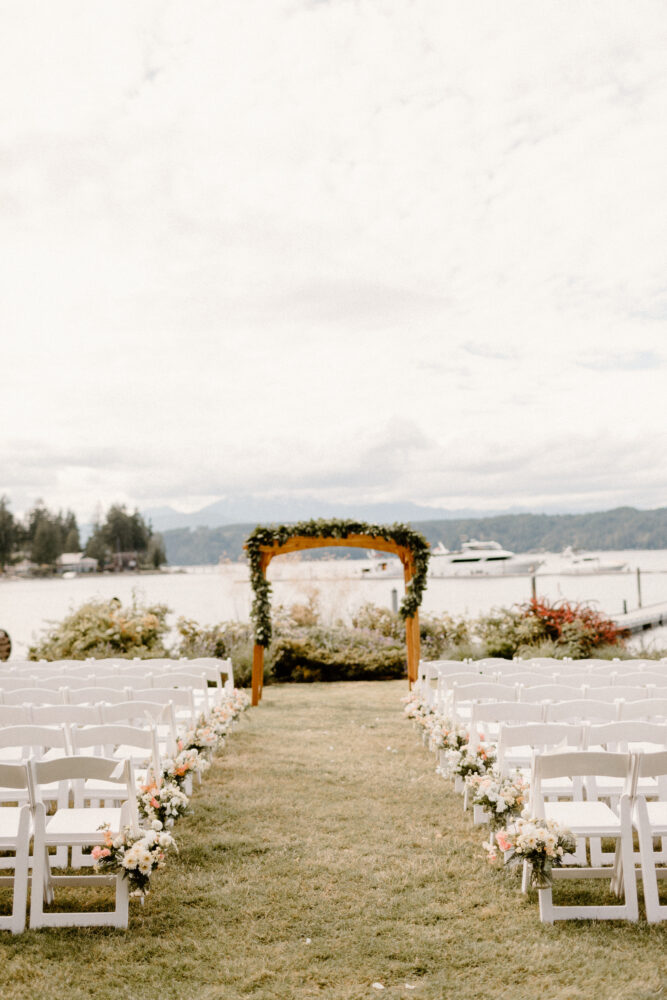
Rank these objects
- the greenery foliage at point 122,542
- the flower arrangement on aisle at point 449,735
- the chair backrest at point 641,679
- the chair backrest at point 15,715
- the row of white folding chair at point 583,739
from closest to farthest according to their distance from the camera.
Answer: the row of white folding chair at point 583,739 → the chair backrest at point 15,715 → the flower arrangement on aisle at point 449,735 → the chair backrest at point 641,679 → the greenery foliage at point 122,542

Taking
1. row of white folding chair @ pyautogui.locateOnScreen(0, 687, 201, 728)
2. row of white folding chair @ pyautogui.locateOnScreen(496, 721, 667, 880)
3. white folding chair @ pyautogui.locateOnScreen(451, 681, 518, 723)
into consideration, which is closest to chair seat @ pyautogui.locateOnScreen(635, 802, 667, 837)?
row of white folding chair @ pyautogui.locateOnScreen(496, 721, 667, 880)

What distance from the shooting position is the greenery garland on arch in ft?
41.3

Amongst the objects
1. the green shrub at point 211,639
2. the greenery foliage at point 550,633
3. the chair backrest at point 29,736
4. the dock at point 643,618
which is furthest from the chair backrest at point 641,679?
the dock at point 643,618

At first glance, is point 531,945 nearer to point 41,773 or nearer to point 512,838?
point 512,838

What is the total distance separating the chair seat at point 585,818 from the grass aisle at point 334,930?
1.50 feet

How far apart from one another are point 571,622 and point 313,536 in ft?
18.1

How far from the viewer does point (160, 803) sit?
15.7 ft

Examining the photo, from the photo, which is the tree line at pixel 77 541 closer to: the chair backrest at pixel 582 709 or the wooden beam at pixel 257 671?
the wooden beam at pixel 257 671

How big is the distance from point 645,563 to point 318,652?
→ 254 ft

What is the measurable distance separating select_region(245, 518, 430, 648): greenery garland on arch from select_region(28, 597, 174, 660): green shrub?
295cm

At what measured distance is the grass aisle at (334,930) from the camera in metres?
3.62

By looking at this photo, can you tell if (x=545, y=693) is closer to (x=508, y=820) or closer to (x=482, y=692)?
(x=482, y=692)

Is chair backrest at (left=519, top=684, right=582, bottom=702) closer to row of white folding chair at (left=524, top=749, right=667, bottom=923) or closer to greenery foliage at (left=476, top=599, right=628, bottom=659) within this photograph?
row of white folding chair at (left=524, top=749, right=667, bottom=923)

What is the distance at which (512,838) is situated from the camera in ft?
14.1
